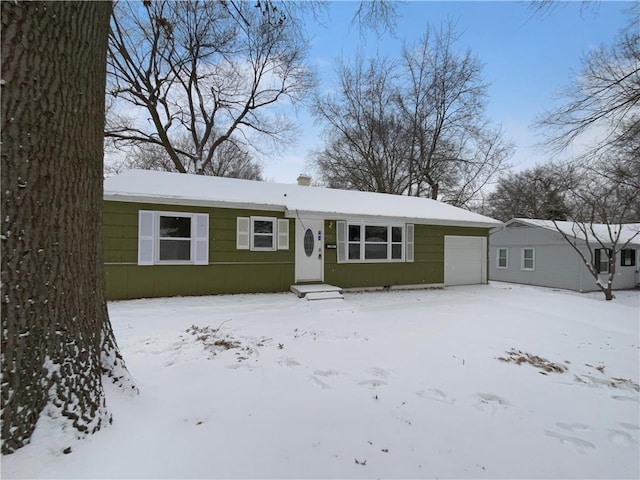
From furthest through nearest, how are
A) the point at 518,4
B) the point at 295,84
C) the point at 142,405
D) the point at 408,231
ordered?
the point at 295,84
the point at 408,231
the point at 518,4
the point at 142,405

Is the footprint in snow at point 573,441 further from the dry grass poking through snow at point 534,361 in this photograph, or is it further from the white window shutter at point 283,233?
the white window shutter at point 283,233

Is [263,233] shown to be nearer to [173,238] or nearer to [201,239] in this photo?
[201,239]

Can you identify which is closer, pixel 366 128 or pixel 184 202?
pixel 184 202

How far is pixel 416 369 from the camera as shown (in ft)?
12.2

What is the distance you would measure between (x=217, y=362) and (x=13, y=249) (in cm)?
239

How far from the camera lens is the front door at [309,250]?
9469mm

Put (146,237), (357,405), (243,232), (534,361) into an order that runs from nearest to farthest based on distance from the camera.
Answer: (357,405)
(534,361)
(146,237)
(243,232)

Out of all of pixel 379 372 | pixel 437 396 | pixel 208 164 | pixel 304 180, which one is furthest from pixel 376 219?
pixel 208 164

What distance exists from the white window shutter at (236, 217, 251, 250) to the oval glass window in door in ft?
5.60

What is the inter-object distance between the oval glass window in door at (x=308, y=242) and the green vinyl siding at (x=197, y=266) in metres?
0.45

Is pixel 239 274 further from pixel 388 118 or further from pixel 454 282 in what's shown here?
pixel 388 118

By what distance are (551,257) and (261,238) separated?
13.2 meters

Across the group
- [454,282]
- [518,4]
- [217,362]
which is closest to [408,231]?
[454,282]

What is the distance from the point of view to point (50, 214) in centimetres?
194
